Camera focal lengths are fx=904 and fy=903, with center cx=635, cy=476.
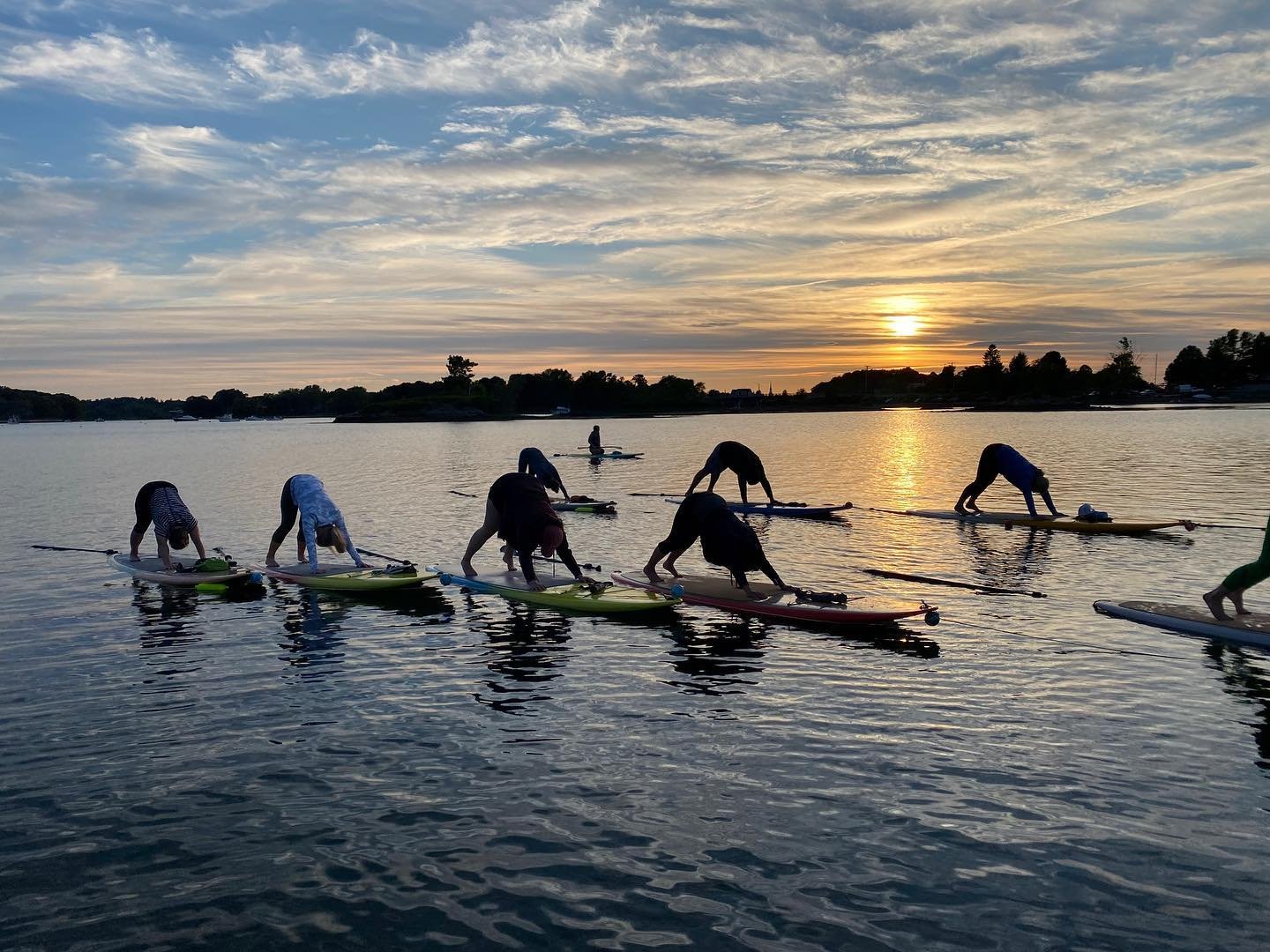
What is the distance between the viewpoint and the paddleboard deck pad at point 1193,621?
53.2ft

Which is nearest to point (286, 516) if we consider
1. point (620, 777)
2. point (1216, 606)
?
point (620, 777)

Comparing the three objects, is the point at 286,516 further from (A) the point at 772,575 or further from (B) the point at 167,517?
(A) the point at 772,575

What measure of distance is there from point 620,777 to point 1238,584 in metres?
12.5

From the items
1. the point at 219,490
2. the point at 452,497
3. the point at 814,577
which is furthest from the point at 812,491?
the point at 219,490

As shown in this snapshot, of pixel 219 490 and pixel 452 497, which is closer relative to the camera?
pixel 452 497

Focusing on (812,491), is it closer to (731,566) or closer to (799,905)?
(731,566)

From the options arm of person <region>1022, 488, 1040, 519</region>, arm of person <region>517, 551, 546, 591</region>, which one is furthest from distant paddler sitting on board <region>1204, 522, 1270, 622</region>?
arm of person <region>1022, 488, 1040, 519</region>

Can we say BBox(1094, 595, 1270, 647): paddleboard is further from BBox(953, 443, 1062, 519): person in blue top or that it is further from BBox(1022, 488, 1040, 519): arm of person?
BBox(953, 443, 1062, 519): person in blue top

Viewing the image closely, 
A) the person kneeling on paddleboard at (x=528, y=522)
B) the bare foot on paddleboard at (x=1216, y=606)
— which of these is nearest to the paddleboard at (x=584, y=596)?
the person kneeling on paddleboard at (x=528, y=522)

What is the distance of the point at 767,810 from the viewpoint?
33.5 ft

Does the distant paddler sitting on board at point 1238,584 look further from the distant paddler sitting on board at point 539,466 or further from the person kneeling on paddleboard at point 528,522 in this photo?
the distant paddler sitting on board at point 539,466

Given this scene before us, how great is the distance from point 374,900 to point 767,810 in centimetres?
431

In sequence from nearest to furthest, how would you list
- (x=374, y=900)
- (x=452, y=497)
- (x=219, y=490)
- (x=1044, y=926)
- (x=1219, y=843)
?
(x=1044, y=926) → (x=374, y=900) → (x=1219, y=843) → (x=452, y=497) → (x=219, y=490)

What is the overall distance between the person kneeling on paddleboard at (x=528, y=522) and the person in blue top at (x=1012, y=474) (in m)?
20.1
